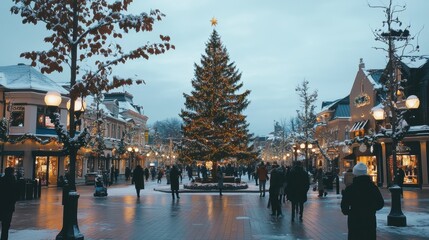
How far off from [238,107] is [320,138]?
3329 cm

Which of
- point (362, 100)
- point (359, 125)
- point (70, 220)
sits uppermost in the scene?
point (362, 100)

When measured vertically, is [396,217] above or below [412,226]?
above

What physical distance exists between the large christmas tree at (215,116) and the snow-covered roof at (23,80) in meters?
13.2

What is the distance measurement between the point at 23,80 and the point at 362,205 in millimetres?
38245

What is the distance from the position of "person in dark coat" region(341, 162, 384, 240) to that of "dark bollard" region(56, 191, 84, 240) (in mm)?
6419

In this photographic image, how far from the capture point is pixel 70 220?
10.6 metres

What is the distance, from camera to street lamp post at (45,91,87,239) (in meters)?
10.5

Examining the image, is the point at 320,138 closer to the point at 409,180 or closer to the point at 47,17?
the point at 409,180

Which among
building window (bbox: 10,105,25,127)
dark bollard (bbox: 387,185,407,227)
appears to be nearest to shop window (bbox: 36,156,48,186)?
building window (bbox: 10,105,25,127)

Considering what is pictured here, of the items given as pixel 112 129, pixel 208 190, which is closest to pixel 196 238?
pixel 208 190

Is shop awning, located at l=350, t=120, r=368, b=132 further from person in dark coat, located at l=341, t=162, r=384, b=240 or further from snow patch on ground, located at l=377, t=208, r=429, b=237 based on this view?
person in dark coat, located at l=341, t=162, r=384, b=240

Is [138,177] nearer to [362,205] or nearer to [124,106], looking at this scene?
[362,205]

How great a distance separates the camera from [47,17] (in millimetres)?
11312

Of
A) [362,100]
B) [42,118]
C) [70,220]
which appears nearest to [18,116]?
[42,118]
